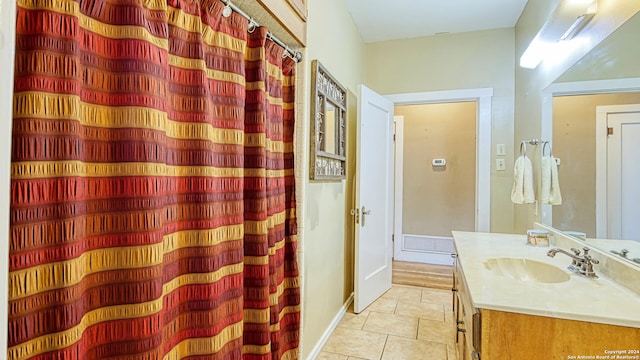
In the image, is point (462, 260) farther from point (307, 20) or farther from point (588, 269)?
point (307, 20)

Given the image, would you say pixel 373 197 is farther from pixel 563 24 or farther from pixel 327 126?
pixel 563 24

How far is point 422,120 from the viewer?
4344 mm

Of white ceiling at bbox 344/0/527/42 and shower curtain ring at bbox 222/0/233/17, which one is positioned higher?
white ceiling at bbox 344/0/527/42

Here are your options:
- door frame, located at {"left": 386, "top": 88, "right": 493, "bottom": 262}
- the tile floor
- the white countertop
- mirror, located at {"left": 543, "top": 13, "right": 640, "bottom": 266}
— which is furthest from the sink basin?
door frame, located at {"left": 386, "top": 88, "right": 493, "bottom": 262}

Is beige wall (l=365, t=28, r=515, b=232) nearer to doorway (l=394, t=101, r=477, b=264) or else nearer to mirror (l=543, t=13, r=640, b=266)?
mirror (l=543, t=13, r=640, b=266)

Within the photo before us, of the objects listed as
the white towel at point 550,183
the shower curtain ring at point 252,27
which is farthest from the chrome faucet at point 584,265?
the shower curtain ring at point 252,27

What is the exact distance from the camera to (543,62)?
7.16 feet

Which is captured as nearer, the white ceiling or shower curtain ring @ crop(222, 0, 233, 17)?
shower curtain ring @ crop(222, 0, 233, 17)

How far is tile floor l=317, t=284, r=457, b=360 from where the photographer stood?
2.10 meters

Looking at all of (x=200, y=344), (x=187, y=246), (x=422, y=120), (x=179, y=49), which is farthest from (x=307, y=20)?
(x=422, y=120)

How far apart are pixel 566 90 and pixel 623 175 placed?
0.68 m

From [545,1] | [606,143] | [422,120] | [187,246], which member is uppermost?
[545,1]

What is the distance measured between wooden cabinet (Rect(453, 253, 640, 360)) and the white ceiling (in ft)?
7.91

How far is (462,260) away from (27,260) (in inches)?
61.7
